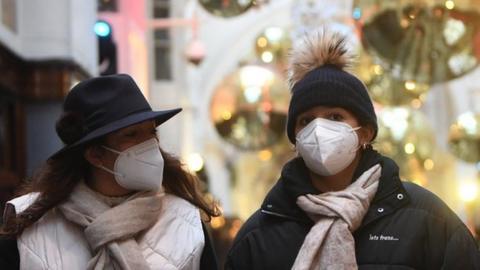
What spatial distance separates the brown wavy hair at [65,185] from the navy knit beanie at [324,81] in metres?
0.50

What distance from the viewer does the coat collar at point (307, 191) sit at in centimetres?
289

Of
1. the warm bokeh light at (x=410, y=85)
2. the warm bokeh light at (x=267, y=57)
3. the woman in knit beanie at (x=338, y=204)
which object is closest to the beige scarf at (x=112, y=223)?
the woman in knit beanie at (x=338, y=204)

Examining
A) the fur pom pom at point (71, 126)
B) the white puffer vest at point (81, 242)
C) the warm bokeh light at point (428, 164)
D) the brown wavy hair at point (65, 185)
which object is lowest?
the warm bokeh light at point (428, 164)

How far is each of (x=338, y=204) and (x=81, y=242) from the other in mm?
984

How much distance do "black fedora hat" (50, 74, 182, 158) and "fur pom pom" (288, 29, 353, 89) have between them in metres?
0.54

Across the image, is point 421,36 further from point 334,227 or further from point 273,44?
point 334,227

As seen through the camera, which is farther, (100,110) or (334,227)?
(100,110)

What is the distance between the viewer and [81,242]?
2957mm

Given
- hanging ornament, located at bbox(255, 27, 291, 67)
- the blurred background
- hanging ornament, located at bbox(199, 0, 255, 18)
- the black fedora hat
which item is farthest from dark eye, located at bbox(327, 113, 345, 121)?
hanging ornament, located at bbox(255, 27, 291, 67)

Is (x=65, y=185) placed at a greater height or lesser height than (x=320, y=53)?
lesser

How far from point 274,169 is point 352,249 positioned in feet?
55.3

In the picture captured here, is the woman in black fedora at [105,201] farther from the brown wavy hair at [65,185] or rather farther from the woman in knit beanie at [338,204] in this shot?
→ the woman in knit beanie at [338,204]

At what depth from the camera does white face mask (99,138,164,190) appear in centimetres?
300

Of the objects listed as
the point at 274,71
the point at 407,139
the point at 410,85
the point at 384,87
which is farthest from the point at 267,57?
the point at 410,85
